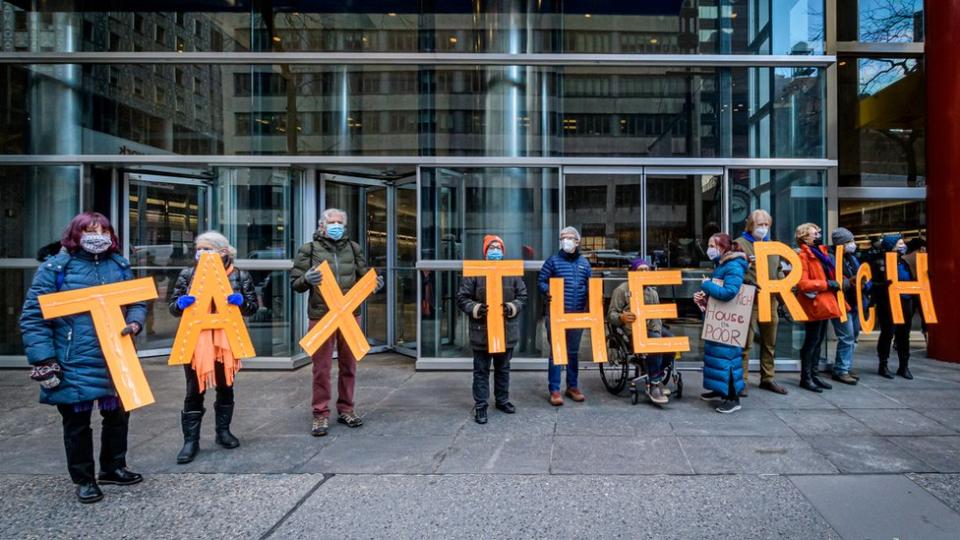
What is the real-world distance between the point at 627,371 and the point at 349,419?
3346 mm

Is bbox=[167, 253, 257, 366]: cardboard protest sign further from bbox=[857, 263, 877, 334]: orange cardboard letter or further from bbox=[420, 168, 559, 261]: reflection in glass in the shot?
bbox=[857, 263, 877, 334]: orange cardboard letter

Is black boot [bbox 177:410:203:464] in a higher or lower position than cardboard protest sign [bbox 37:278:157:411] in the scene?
lower

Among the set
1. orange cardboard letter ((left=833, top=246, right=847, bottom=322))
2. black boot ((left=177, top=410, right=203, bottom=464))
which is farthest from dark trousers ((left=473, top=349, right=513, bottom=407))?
orange cardboard letter ((left=833, top=246, right=847, bottom=322))

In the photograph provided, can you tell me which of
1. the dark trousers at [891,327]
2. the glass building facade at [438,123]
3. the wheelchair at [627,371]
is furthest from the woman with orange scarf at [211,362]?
the dark trousers at [891,327]

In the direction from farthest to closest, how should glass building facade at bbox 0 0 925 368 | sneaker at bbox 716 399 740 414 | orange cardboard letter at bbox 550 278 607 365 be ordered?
glass building facade at bbox 0 0 925 368 → orange cardboard letter at bbox 550 278 607 365 → sneaker at bbox 716 399 740 414

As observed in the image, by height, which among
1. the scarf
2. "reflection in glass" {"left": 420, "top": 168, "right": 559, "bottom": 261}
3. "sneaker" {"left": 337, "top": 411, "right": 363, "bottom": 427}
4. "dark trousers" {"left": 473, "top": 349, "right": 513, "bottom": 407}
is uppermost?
"reflection in glass" {"left": 420, "top": 168, "right": 559, "bottom": 261}

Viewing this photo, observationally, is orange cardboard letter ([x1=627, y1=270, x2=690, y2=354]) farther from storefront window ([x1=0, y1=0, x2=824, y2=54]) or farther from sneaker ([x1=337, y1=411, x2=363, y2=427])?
storefront window ([x1=0, y1=0, x2=824, y2=54])

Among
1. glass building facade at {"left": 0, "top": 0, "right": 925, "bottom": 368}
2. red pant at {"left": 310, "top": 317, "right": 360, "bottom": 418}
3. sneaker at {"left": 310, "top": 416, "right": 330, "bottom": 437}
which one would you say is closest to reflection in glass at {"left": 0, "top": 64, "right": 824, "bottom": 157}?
glass building facade at {"left": 0, "top": 0, "right": 925, "bottom": 368}

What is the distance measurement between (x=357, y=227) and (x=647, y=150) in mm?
5174

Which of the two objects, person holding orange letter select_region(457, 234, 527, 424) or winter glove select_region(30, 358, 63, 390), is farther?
person holding orange letter select_region(457, 234, 527, 424)

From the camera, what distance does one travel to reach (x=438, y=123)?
8352 mm

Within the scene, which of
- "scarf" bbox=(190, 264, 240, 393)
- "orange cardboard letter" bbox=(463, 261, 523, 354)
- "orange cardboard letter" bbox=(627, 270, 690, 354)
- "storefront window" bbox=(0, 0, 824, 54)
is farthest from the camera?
"storefront window" bbox=(0, 0, 824, 54)

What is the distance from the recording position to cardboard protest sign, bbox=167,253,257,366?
4570 millimetres

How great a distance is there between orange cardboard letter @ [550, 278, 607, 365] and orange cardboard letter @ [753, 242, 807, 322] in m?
1.94
